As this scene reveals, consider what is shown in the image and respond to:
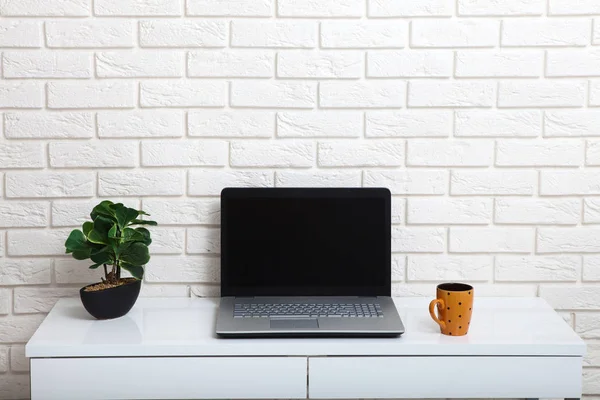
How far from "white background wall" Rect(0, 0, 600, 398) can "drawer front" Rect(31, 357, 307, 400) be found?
15.2 inches

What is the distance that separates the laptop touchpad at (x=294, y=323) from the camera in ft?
5.29

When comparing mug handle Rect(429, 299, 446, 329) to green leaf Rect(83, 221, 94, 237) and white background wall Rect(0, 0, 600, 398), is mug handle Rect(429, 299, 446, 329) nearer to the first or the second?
white background wall Rect(0, 0, 600, 398)

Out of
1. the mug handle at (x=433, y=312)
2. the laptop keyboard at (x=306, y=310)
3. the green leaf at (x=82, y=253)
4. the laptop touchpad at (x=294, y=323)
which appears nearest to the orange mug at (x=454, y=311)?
the mug handle at (x=433, y=312)

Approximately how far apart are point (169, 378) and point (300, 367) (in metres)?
0.27

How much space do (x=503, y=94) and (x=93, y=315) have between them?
1.12m

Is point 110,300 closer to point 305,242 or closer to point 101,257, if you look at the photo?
point 101,257

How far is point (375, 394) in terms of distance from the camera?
1580 millimetres

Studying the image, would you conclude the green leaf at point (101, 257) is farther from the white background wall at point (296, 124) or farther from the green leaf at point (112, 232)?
the white background wall at point (296, 124)

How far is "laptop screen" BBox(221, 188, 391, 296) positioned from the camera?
71.9 inches

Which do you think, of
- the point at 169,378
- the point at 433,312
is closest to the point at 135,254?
the point at 169,378

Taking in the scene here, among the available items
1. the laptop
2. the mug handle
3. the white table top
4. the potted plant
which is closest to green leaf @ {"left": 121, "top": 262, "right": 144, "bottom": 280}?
the potted plant

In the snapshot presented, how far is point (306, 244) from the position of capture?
183 cm

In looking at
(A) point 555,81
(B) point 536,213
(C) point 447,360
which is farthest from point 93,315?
(A) point 555,81

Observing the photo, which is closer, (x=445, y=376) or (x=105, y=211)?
(x=445, y=376)
